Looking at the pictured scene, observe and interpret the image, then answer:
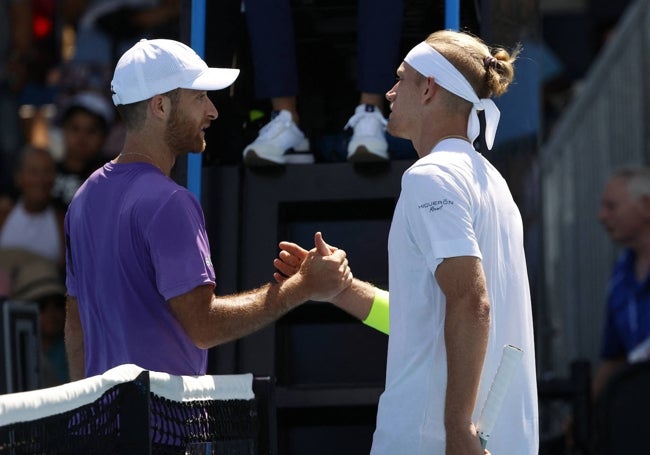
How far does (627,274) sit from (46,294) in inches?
114

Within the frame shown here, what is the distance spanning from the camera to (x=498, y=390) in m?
3.31

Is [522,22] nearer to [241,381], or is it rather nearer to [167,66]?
[167,66]

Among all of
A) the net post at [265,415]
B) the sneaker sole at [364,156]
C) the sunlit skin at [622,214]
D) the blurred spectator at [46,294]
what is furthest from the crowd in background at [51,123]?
the net post at [265,415]

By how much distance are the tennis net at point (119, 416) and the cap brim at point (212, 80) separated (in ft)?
2.90

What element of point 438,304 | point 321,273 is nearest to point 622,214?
point 321,273

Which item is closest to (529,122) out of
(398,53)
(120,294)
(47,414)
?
(398,53)

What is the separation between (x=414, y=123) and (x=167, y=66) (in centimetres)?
72

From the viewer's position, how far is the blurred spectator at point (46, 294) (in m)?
7.26

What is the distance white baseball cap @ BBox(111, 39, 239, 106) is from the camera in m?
3.88

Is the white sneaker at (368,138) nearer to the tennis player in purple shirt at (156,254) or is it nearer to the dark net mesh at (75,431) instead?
the tennis player in purple shirt at (156,254)

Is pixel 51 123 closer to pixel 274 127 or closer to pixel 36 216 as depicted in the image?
pixel 36 216

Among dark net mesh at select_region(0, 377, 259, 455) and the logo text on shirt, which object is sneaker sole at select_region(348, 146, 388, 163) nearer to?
the logo text on shirt

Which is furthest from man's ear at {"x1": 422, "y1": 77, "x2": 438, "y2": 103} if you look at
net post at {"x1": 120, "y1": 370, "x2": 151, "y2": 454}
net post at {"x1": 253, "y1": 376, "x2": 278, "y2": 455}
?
net post at {"x1": 120, "y1": 370, "x2": 151, "y2": 454}

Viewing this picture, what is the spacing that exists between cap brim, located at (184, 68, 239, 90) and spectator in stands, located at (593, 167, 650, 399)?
10.8ft
